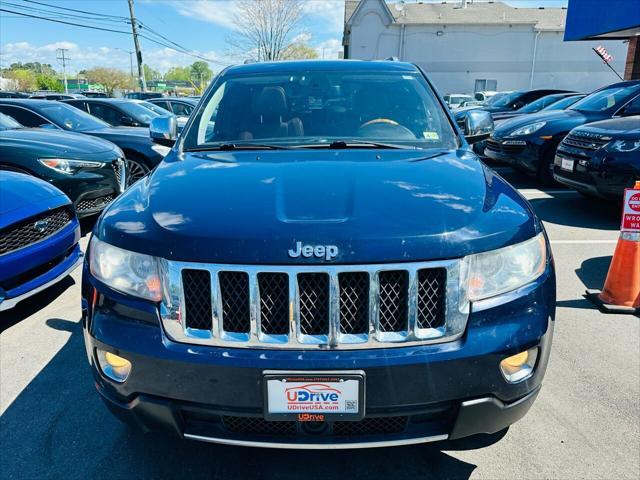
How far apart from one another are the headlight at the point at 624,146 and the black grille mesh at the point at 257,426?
5470 mm

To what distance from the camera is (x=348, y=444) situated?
171 cm

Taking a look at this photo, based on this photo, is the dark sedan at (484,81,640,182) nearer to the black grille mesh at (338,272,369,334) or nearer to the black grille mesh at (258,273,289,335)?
the black grille mesh at (338,272,369,334)

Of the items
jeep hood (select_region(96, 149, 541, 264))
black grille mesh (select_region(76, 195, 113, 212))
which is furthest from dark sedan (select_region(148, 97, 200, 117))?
jeep hood (select_region(96, 149, 541, 264))

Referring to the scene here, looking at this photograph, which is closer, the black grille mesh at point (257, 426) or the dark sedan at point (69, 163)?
the black grille mesh at point (257, 426)

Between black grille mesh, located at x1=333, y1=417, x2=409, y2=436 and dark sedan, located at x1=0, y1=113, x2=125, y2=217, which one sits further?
dark sedan, located at x1=0, y1=113, x2=125, y2=217

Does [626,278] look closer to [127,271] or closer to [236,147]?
[236,147]

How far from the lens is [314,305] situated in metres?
1.66

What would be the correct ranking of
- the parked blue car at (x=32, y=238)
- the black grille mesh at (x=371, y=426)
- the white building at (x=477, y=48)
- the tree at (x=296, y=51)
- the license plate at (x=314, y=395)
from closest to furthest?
1. the license plate at (x=314, y=395)
2. the black grille mesh at (x=371, y=426)
3. the parked blue car at (x=32, y=238)
4. the tree at (x=296, y=51)
5. the white building at (x=477, y=48)

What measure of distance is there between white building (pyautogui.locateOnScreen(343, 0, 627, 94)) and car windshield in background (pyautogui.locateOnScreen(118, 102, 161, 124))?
101 feet

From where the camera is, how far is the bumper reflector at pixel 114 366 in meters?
1.75

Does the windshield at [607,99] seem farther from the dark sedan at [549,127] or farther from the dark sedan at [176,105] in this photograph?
the dark sedan at [176,105]

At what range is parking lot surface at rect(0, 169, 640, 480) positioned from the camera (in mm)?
2125

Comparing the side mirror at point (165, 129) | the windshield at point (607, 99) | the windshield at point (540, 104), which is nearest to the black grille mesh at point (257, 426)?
the side mirror at point (165, 129)

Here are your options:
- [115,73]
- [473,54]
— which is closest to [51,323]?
[473,54]
